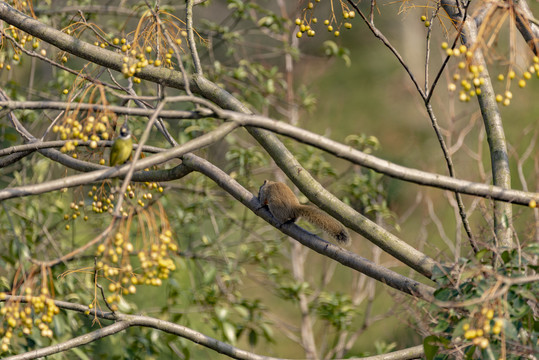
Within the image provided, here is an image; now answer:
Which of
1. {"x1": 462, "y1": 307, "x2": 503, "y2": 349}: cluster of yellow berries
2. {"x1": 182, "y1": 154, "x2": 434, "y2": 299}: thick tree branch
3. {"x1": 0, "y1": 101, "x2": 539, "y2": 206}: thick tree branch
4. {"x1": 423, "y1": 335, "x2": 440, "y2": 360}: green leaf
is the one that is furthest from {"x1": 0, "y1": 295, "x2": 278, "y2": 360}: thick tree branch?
{"x1": 462, "y1": 307, "x2": 503, "y2": 349}: cluster of yellow berries

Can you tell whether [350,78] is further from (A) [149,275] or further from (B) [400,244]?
(A) [149,275]

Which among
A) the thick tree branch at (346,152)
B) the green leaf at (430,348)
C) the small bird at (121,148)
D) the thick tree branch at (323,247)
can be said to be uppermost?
the thick tree branch at (346,152)

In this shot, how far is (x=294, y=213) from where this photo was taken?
10.5 ft

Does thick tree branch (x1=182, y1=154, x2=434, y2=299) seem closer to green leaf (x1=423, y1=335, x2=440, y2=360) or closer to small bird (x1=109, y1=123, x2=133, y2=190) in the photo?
green leaf (x1=423, y1=335, x2=440, y2=360)

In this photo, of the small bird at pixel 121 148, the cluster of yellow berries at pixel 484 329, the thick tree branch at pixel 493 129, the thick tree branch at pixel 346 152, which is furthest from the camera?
the thick tree branch at pixel 493 129

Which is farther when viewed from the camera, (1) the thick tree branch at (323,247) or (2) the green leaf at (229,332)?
(2) the green leaf at (229,332)

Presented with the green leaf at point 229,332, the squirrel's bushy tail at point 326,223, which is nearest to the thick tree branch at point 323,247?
the squirrel's bushy tail at point 326,223

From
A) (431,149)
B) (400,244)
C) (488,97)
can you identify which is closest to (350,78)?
(431,149)

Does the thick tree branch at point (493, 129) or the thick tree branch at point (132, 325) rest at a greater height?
the thick tree branch at point (493, 129)

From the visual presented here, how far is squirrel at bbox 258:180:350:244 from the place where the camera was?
3029mm

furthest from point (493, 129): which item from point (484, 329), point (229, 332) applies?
point (229, 332)

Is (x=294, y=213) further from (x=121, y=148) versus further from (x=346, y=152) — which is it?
(x=346, y=152)

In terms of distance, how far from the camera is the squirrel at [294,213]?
3.03 metres

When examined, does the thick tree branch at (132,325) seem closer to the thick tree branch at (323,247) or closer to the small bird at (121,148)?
the thick tree branch at (323,247)
